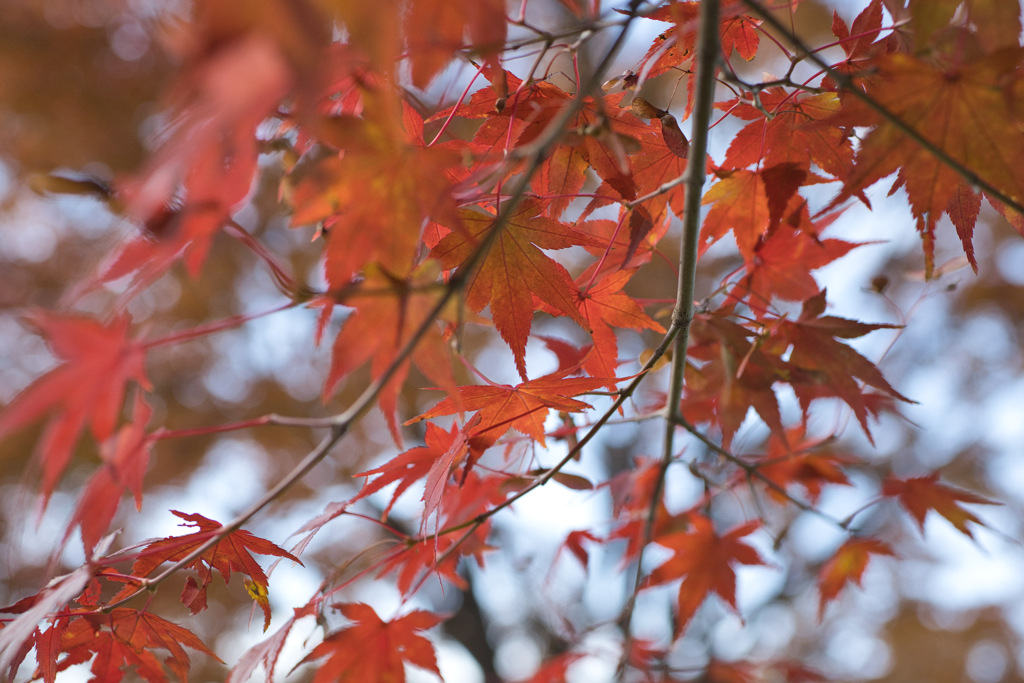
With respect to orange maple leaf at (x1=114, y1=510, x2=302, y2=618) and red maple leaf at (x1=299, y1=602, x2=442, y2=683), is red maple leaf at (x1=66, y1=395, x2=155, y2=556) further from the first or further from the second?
red maple leaf at (x1=299, y1=602, x2=442, y2=683)

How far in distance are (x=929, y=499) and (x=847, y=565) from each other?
264mm

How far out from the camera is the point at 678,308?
2.06 feet

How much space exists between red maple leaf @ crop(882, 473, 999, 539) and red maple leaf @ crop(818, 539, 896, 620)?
10 centimetres

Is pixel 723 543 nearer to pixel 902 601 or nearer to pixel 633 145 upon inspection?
pixel 633 145

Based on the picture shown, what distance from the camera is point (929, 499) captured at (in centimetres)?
100

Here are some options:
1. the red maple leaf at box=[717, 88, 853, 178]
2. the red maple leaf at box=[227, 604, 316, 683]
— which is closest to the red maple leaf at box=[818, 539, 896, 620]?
the red maple leaf at box=[717, 88, 853, 178]

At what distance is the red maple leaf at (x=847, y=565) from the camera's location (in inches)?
43.7

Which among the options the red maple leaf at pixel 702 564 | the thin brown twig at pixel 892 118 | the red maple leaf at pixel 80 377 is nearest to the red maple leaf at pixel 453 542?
the red maple leaf at pixel 702 564

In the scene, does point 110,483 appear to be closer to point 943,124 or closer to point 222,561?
point 222,561

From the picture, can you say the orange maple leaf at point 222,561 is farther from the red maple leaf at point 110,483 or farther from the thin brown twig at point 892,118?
the thin brown twig at point 892,118

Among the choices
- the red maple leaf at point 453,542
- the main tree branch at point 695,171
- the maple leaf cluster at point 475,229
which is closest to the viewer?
the maple leaf cluster at point 475,229

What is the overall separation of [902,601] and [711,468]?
4008 millimetres

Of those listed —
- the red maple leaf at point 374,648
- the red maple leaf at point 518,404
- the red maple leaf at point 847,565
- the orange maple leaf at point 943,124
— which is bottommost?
the red maple leaf at point 374,648

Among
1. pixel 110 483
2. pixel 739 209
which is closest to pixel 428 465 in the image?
pixel 110 483
